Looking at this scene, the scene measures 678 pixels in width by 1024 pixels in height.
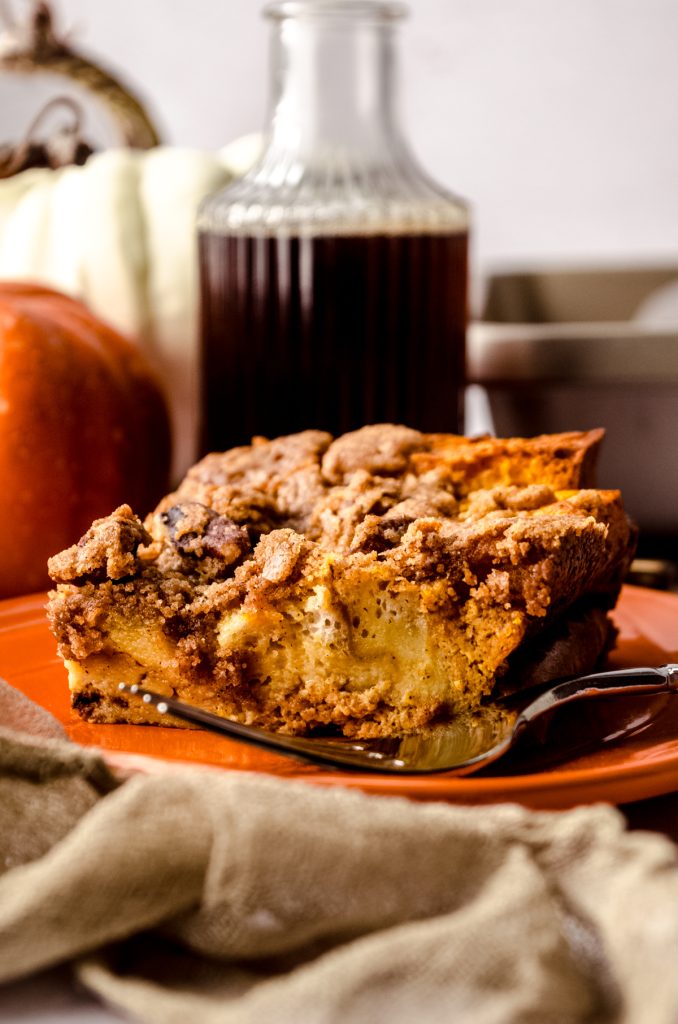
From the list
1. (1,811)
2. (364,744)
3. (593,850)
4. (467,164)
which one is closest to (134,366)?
(364,744)

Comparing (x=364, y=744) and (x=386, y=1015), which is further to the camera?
(x=364, y=744)

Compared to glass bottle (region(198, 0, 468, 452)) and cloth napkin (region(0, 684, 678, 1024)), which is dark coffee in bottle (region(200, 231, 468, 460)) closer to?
glass bottle (region(198, 0, 468, 452))

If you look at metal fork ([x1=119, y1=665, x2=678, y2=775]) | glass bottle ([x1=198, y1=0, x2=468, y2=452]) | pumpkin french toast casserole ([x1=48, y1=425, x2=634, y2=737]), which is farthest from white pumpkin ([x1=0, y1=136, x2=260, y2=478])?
metal fork ([x1=119, y1=665, x2=678, y2=775])

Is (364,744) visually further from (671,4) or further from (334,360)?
(671,4)

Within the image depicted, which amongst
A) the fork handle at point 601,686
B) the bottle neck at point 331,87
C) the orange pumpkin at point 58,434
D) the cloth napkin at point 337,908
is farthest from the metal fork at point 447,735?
the bottle neck at point 331,87

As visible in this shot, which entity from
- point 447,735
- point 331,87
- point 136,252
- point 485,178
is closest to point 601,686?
point 447,735

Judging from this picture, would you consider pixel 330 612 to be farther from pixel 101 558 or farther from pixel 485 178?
pixel 485 178

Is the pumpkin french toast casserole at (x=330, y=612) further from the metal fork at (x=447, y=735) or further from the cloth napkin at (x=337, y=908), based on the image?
the cloth napkin at (x=337, y=908)
